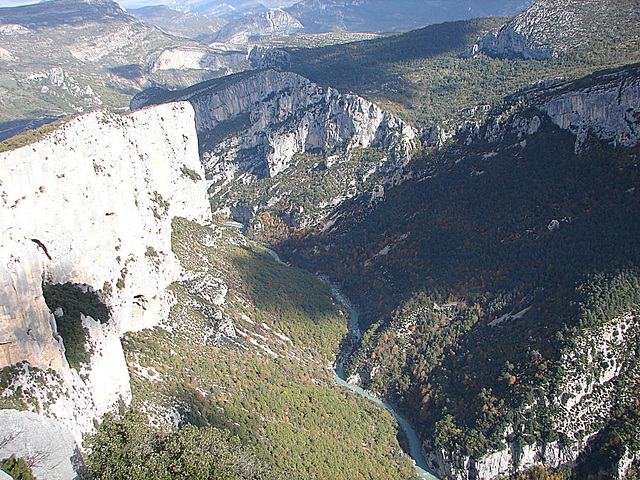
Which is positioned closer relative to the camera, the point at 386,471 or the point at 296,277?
the point at 386,471

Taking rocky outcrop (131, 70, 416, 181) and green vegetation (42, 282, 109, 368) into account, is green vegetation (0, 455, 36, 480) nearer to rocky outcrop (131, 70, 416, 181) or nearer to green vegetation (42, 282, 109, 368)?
green vegetation (42, 282, 109, 368)

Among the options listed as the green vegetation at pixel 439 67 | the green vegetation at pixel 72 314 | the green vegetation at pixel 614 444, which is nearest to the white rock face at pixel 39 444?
the green vegetation at pixel 72 314

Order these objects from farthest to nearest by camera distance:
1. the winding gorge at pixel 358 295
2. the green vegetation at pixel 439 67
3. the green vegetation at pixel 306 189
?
the green vegetation at pixel 306 189
the green vegetation at pixel 439 67
the winding gorge at pixel 358 295

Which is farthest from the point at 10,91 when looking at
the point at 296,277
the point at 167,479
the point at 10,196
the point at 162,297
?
the point at 167,479

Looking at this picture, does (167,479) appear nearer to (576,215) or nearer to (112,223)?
(112,223)

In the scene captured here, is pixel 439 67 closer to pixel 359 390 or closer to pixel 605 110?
pixel 605 110

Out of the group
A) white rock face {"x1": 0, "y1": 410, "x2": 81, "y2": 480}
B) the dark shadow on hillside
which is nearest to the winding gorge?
white rock face {"x1": 0, "y1": 410, "x2": 81, "y2": 480}

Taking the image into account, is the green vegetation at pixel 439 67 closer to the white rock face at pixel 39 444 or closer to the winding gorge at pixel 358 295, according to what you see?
the winding gorge at pixel 358 295
